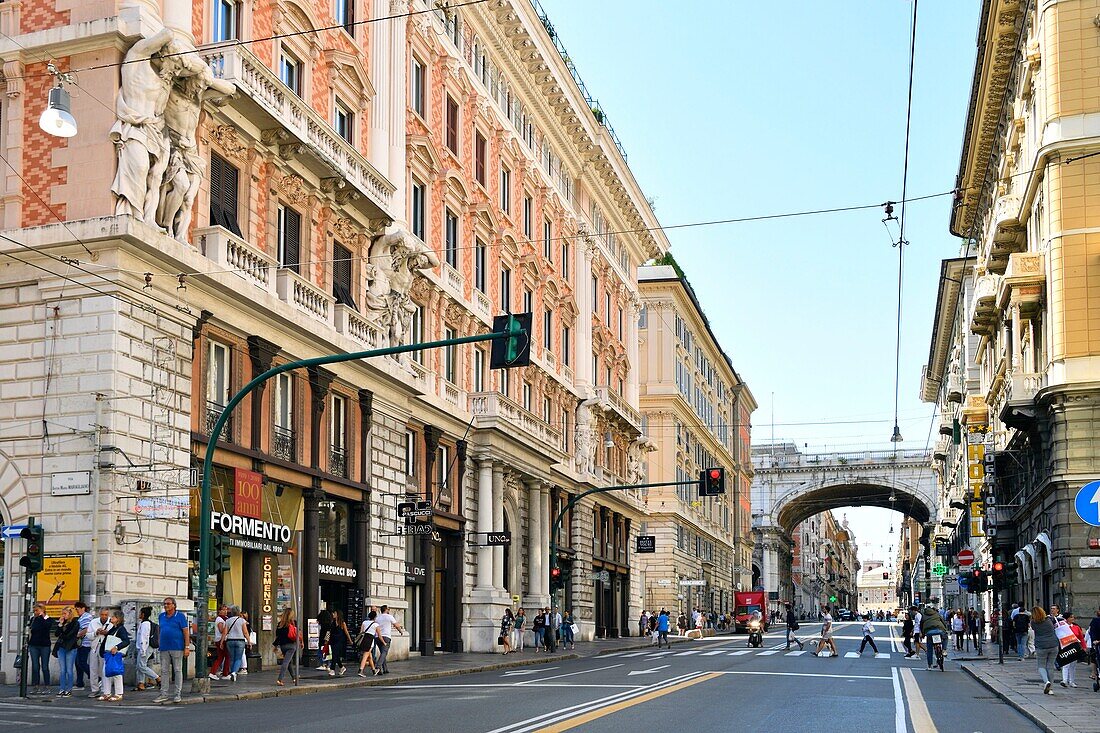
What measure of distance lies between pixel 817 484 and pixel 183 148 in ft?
334

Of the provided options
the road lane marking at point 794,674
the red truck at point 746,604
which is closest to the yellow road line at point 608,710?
the road lane marking at point 794,674

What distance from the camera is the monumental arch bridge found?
389 feet

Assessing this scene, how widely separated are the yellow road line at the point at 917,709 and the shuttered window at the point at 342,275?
51.7 feet

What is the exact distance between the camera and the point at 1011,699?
856 inches

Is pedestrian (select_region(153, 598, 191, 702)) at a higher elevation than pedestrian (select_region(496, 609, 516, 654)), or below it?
higher

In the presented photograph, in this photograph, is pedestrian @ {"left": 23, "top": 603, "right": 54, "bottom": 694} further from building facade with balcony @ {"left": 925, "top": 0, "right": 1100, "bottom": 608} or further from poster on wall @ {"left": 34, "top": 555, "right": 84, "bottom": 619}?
building facade with balcony @ {"left": 925, "top": 0, "right": 1100, "bottom": 608}

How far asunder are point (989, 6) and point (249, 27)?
998 inches

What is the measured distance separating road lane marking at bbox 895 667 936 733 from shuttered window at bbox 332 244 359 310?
1575 cm

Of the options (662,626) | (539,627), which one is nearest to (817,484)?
(662,626)

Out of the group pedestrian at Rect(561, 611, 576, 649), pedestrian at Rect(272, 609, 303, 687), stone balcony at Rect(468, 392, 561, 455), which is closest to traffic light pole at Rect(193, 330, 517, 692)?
pedestrian at Rect(272, 609, 303, 687)

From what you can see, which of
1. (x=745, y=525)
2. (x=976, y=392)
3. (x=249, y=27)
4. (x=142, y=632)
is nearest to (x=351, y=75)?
(x=249, y=27)

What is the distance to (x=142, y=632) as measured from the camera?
21984 mm

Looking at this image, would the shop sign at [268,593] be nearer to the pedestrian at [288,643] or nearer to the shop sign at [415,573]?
the pedestrian at [288,643]

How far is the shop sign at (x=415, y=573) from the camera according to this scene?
123 ft
